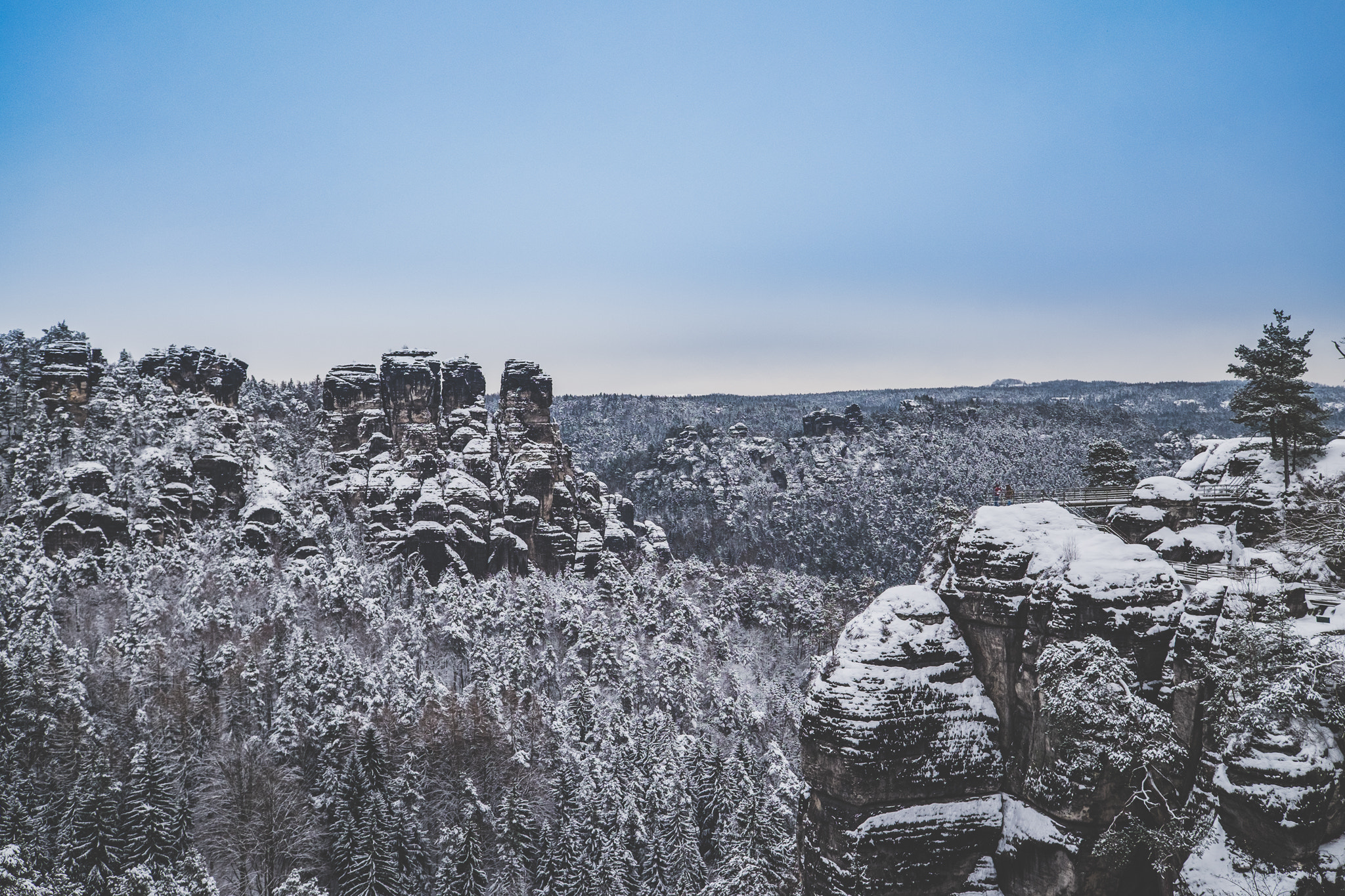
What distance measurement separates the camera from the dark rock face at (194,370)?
93250 mm

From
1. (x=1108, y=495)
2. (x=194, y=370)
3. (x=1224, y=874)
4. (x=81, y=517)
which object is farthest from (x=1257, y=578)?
(x=194, y=370)

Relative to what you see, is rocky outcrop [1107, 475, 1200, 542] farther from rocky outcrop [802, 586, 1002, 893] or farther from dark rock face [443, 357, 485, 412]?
dark rock face [443, 357, 485, 412]

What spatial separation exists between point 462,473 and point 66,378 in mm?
41560

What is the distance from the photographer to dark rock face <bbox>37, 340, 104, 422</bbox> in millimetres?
81938

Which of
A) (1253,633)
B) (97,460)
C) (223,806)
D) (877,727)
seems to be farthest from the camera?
(97,460)

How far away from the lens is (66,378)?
82.4 m

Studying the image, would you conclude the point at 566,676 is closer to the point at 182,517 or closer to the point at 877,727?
the point at 182,517

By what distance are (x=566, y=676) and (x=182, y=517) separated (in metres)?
41.2

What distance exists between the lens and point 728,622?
3204 inches

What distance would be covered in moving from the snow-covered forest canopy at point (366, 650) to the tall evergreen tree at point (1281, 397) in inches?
299

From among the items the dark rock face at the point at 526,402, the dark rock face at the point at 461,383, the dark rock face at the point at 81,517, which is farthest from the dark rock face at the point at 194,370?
the dark rock face at the point at 526,402

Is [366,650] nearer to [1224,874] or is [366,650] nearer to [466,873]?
[466,873]

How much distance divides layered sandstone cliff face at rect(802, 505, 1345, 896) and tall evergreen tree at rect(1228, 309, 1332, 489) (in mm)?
7567

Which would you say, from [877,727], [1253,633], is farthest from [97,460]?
[1253,633]
